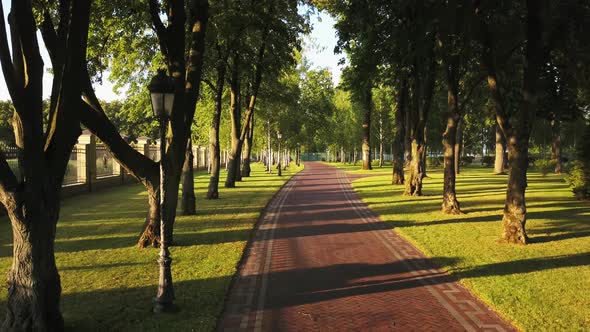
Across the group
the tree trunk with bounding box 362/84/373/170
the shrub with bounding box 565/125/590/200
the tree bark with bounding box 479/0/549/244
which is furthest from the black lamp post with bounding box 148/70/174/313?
the tree trunk with bounding box 362/84/373/170

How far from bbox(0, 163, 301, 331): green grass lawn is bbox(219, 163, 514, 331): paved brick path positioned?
0.46 metres

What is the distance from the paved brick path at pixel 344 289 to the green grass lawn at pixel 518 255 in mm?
443

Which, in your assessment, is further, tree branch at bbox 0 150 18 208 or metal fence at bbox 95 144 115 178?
metal fence at bbox 95 144 115 178

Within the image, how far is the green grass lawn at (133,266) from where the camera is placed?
6.28m

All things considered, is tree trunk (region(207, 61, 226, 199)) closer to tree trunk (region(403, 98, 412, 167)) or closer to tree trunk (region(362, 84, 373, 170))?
tree trunk (region(403, 98, 412, 167))

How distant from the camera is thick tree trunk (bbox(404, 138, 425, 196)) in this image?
21016mm

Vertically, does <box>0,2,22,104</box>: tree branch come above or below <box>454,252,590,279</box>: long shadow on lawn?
above

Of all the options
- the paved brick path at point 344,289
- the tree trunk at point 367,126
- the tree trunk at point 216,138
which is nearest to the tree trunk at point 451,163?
the paved brick path at point 344,289

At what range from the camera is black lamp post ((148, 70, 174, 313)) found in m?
6.52

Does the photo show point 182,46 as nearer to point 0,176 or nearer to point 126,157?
point 126,157

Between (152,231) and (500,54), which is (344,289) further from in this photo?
(500,54)

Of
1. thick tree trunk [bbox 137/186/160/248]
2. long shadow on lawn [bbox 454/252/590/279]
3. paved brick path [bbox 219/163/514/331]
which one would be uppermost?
thick tree trunk [bbox 137/186/160/248]

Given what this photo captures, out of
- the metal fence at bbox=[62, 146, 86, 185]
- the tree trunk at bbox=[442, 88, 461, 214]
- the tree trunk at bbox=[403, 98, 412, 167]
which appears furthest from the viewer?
the tree trunk at bbox=[403, 98, 412, 167]

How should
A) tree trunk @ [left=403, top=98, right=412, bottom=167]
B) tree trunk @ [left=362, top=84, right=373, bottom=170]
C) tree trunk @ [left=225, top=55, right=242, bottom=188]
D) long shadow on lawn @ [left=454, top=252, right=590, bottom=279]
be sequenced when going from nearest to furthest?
long shadow on lawn @ [left=454, top=252, right=590, bottom=279] → tree trunk @ [left=225, top=55, right=242, bottom=188] → tree trunk @ [left=403, top=98, right=412, bottom=167] → tree trunk @ [left=362, top=84, right=373, bottom=170]
